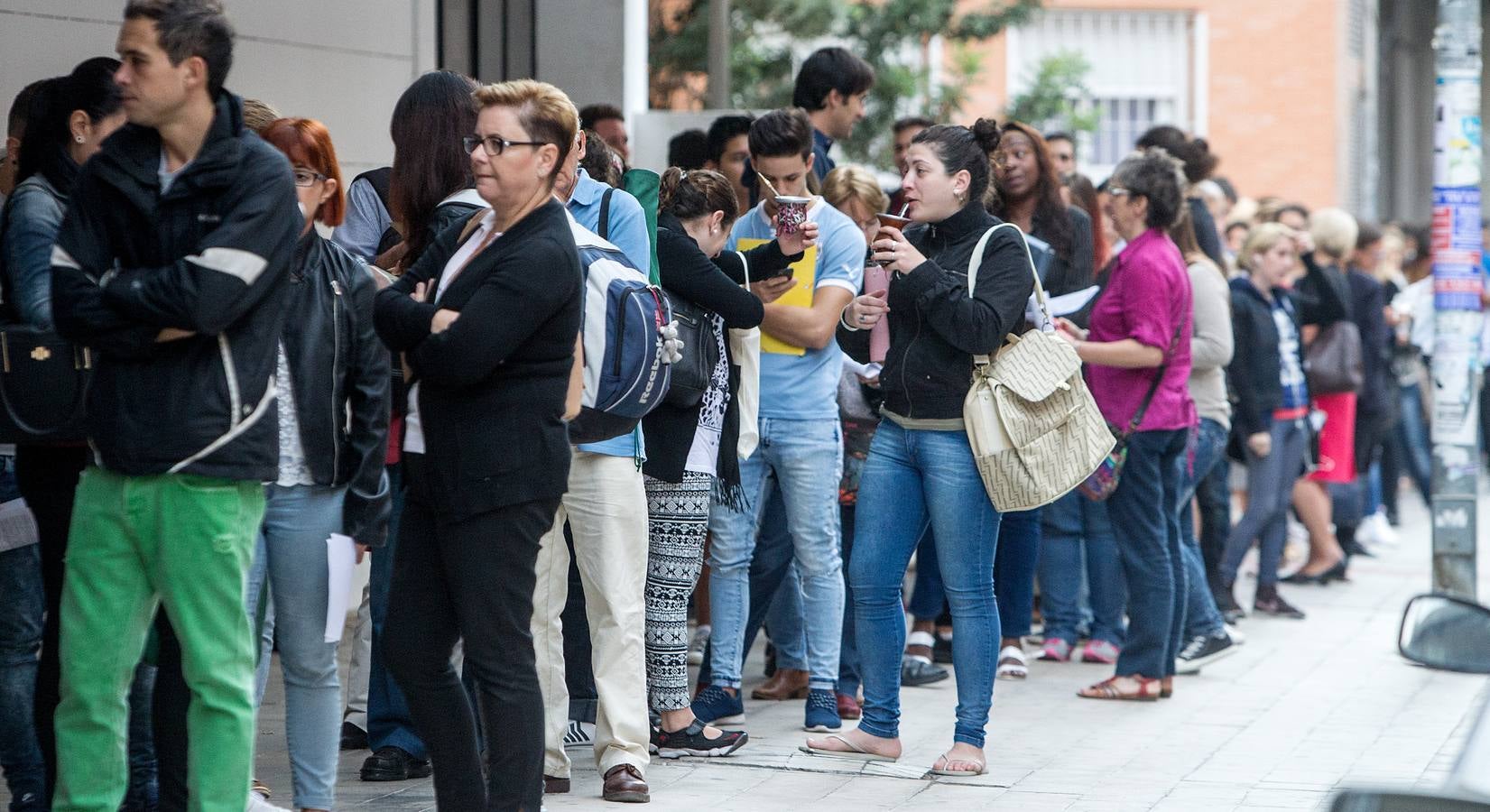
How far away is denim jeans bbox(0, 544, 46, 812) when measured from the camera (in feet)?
16.1

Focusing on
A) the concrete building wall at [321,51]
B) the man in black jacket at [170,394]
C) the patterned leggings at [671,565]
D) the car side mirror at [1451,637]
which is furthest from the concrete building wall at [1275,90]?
the car side mirror at [1451,637]

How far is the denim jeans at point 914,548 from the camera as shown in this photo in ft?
19.5

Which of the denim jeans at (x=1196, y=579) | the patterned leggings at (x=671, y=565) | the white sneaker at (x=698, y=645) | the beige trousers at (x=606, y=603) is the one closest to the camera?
the beige trousers at (x=606, y=603)

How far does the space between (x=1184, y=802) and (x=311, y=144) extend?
3230mm

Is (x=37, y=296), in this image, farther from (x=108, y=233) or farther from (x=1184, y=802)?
(x=1184, y=802)

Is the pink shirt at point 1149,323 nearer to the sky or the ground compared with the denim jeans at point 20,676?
nearer to the sky

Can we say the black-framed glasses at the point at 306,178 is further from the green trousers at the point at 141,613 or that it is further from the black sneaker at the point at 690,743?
the black sneaker at the point at 690,743

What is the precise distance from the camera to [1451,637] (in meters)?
3.29

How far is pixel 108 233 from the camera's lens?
4121 millimetres

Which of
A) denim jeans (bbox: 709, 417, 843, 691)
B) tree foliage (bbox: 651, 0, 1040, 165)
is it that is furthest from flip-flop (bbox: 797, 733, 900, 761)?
tree foliage (bbox: 651, 0, 1040, 165)

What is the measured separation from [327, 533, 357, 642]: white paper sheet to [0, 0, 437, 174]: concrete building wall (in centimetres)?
327

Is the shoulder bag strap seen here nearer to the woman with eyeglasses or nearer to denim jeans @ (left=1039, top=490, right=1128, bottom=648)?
the woman with eyeglasses

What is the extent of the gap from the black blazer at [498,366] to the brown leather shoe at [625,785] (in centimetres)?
136

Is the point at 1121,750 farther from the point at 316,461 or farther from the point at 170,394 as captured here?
the point at 170,394
